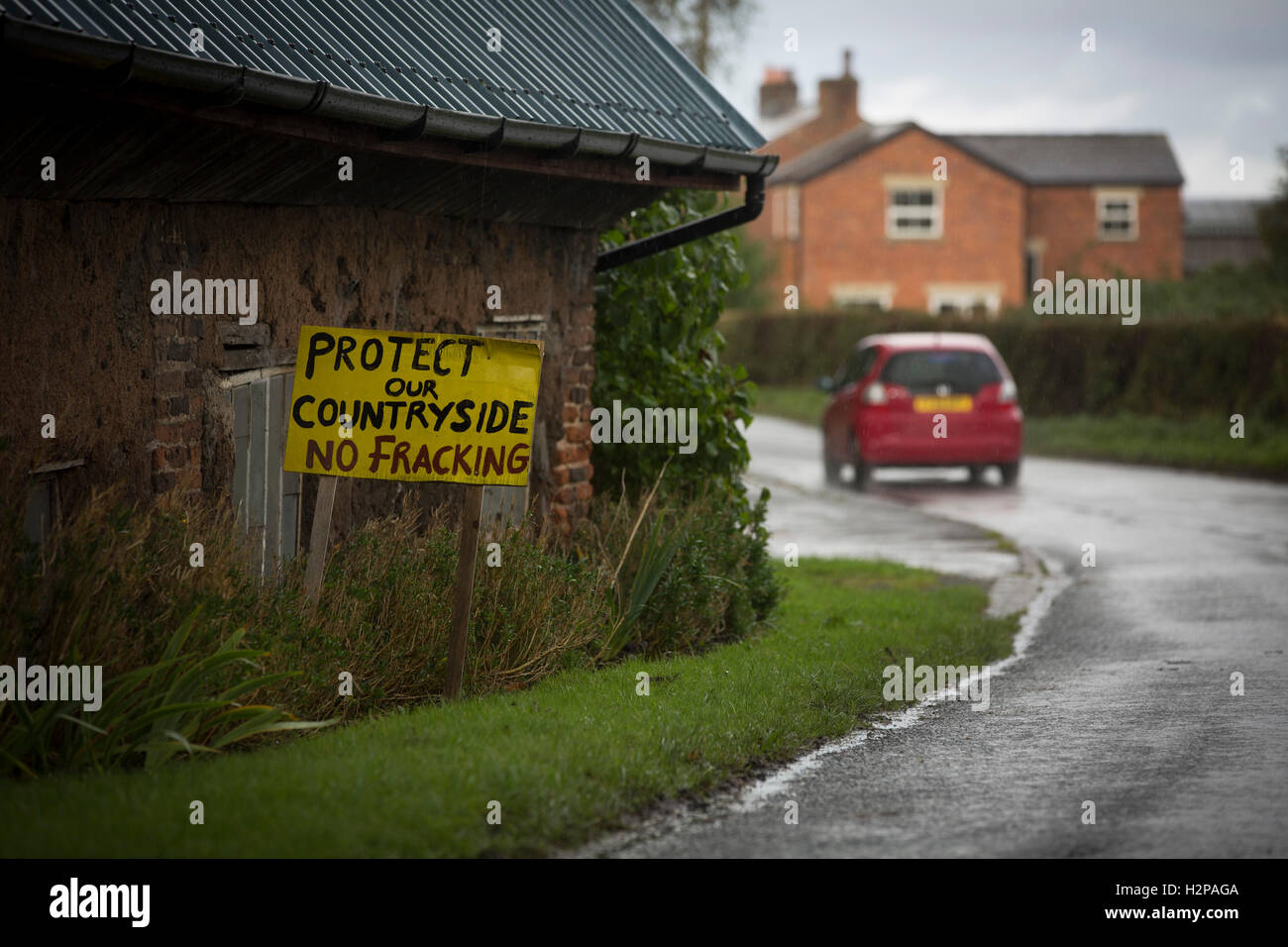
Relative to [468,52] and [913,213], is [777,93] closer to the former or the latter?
[913,213]

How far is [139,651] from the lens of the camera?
22.7 ft

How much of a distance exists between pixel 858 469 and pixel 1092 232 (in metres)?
33.9

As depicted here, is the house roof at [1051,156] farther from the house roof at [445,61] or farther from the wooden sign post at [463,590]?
the wooden sign post at [463,590]

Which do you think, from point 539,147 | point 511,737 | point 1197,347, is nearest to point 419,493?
point 539,147

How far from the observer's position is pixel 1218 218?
81.1 meters

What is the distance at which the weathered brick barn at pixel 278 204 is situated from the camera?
695 cm

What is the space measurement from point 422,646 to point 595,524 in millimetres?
2852

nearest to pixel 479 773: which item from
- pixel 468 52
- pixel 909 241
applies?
pixel 468 52

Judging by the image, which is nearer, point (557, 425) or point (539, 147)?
point (539, 147)

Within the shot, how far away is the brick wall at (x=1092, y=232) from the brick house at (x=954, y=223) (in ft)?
0.13

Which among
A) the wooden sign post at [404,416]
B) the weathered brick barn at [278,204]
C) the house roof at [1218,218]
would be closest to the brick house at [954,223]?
the house roof at [1218,218]

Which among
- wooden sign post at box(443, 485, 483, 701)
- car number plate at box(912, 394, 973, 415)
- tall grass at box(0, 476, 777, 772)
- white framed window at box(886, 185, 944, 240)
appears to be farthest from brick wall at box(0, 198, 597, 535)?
white framed window at box(886, 185, 944, 240)

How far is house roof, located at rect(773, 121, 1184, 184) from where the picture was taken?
53.2 meters
